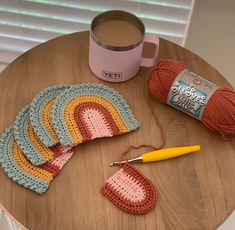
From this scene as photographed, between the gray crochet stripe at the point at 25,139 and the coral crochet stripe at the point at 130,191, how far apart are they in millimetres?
112

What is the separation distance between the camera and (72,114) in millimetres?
776

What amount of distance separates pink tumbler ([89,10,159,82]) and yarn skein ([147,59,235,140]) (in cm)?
4

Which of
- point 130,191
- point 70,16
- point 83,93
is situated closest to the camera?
point 130,191

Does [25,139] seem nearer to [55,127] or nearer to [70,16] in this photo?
[55,127]

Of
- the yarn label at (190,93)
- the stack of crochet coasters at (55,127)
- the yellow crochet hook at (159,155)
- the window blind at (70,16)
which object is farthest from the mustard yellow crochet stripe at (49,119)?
the window blind at (70,16)

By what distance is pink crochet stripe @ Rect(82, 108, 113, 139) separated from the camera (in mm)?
760

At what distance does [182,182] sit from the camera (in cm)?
73

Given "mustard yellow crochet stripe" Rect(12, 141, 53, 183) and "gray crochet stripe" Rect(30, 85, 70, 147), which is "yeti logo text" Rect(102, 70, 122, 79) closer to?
"gray crochet stripe" Rect(30, 85, 70, 147)

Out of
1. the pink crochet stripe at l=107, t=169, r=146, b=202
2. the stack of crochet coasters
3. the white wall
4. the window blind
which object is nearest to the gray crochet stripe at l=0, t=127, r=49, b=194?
the stack of crochet coasters

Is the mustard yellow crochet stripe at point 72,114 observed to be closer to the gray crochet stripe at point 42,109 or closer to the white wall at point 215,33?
the gray crochet stripe at point 42,109

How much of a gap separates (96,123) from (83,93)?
0.07 meters

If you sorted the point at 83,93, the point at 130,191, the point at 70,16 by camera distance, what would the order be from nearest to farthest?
the point at 130,191 < the point at 83,93 < the point at 70,16

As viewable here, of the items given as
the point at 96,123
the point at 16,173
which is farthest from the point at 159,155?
the point at 16,173

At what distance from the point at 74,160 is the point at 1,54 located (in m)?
0.64
